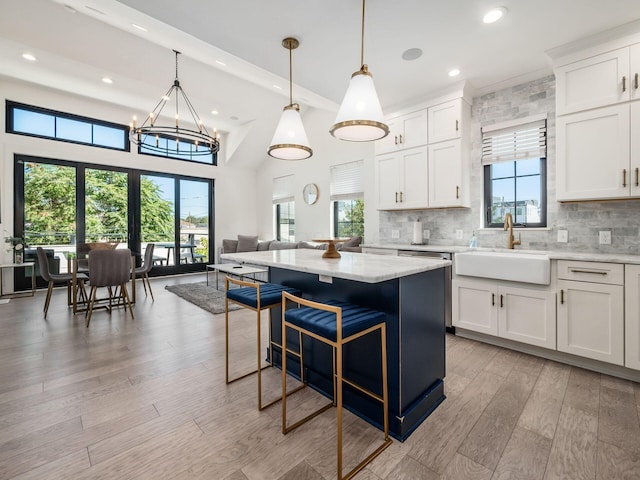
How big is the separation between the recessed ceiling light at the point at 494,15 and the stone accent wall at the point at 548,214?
124 cm

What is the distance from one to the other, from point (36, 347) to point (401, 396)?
11.1 ft

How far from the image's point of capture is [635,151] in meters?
2.38

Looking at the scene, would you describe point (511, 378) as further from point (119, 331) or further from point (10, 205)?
point (10, 205)

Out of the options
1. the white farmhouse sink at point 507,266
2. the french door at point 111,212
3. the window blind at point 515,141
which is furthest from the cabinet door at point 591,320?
the french door at point 111,212

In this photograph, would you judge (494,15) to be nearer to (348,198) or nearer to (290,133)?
(290,133)

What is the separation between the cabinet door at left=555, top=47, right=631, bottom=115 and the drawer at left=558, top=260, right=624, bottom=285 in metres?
1.35

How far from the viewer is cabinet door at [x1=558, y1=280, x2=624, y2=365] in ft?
7.35

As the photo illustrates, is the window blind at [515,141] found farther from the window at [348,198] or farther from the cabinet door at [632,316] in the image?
the window at [348,198]

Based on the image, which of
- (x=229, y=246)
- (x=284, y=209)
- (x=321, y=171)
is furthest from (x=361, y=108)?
(x=229, y=246)

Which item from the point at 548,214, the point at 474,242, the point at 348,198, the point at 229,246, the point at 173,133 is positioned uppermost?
the point at 173,133

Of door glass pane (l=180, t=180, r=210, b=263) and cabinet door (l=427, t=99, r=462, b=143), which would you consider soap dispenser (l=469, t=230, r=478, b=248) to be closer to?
cabinet door (l=427, t=99, r=462, b=143)

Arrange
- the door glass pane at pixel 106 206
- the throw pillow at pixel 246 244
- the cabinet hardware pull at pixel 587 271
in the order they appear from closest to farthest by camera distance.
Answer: the cabinet hardware pull at pixel 587 271
the door glass pane at pixel 106 206
the throw pillow at pixel 246 244

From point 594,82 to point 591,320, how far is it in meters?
1.99

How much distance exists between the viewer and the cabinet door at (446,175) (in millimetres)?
3445
